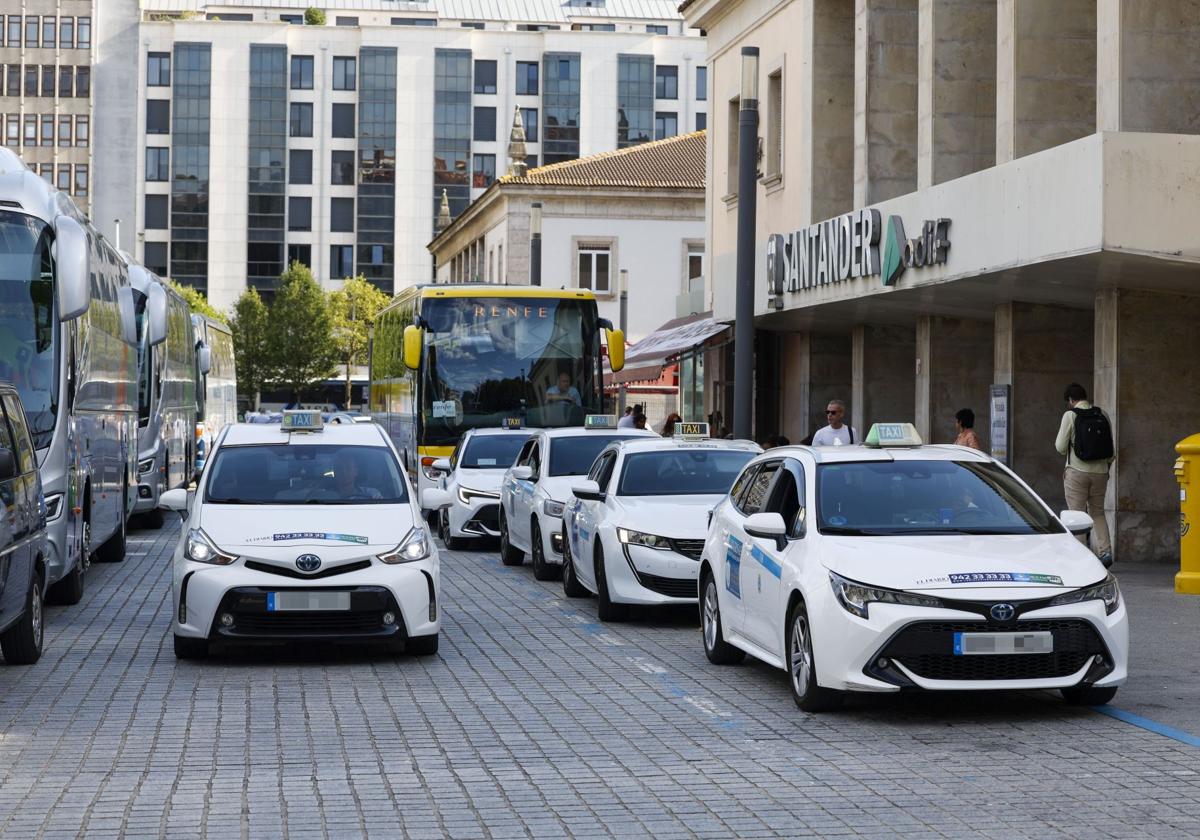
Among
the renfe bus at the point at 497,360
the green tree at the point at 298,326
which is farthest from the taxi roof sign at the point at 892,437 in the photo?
the green tree at the point at 298,326

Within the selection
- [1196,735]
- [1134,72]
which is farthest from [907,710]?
[1134,72]

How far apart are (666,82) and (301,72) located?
22.5m

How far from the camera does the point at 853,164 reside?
29.7 metres

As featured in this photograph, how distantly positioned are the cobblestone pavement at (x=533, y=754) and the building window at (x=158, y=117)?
103389mm

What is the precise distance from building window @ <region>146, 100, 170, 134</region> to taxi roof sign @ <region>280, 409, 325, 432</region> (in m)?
102

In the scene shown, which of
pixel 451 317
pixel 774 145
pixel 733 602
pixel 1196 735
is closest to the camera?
pixel 1196 735

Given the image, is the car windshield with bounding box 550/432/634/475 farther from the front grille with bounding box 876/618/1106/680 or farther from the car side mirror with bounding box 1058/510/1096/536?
the front grille with bounding box 876/618/1106/680

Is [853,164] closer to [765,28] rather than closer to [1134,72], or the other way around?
[765,28]

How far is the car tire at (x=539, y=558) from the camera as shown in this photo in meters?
18.1

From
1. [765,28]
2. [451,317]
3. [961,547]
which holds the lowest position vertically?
[961,547]

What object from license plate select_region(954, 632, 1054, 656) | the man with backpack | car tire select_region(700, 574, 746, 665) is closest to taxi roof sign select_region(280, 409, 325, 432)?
car tire select_region(700, 574, 746, 665)

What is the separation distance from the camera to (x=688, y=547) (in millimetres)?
13852

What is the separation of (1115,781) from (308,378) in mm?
98343

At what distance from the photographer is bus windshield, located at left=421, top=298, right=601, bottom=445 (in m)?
27.2
